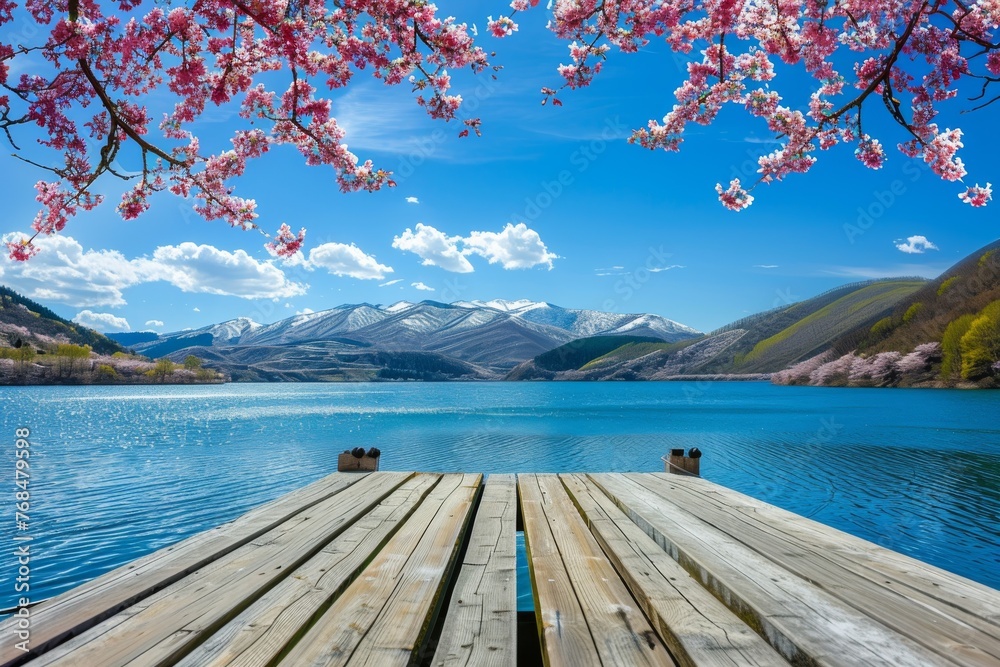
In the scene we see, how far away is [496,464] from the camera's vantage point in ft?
79.5

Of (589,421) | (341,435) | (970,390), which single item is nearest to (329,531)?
(341,435)

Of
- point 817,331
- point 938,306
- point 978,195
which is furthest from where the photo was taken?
point 817,331

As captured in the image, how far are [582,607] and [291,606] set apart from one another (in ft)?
5.50

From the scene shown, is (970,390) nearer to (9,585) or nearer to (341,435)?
(341,435)

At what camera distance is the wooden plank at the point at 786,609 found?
8.38ft

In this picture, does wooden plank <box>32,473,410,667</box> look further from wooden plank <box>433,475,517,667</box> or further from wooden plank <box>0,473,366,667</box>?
wooden plank <box>433,475,517,667</box>

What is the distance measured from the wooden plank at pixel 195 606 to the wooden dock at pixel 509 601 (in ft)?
0.04

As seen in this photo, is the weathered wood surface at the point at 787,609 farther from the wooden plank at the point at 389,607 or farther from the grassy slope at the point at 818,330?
the grassy slope at the point at 818,330

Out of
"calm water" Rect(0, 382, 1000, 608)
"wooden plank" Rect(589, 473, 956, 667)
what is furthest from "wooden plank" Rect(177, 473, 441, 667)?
"calm water" Rect(0, 382, 1000, 608)

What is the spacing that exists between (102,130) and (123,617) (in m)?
7.90

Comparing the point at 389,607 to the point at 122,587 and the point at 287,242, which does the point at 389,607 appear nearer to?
the point at 122,587

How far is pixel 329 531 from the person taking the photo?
4.70 metres

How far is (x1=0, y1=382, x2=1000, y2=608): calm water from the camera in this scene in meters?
12.2

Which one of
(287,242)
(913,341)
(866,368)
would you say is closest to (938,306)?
(913,341)
